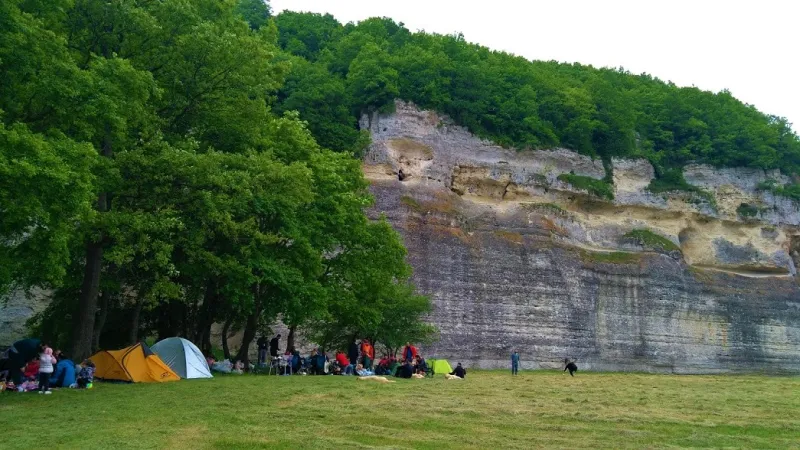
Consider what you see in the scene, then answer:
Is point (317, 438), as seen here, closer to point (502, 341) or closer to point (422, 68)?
point (502, 341)

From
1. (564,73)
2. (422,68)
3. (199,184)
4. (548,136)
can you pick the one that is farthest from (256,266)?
(564,73)

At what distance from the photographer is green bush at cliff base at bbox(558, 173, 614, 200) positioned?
56250 millimetres

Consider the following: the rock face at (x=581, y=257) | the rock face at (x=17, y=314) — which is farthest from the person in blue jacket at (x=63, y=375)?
the rock face at (x=581, y=257)

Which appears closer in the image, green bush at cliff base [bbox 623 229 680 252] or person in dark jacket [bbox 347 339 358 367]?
person in dark jacket [bbox 347 339 358 367]

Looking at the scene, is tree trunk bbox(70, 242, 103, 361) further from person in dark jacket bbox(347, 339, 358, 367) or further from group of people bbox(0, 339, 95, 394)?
person in dark jacket bbox(347, 339, 358, 367)

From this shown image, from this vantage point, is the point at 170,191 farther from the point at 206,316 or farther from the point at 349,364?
the point at 349,364

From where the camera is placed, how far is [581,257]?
50750mm

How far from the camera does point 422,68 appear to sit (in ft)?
180

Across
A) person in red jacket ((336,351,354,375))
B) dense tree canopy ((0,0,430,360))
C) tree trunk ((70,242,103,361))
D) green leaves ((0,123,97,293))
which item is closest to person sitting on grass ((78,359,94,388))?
tree trunk ((70,242,103,361))

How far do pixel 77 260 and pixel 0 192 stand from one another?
9673mm

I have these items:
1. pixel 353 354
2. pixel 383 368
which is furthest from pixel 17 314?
pixel 383 368

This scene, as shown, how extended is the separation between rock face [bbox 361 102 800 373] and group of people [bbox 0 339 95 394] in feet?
82.2

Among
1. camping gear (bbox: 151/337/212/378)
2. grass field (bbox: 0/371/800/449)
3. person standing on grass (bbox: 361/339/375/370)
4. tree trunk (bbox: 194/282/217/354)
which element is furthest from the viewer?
person standing on grass (bbox: 361/339/375/370)

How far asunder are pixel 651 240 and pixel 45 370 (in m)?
46.5
